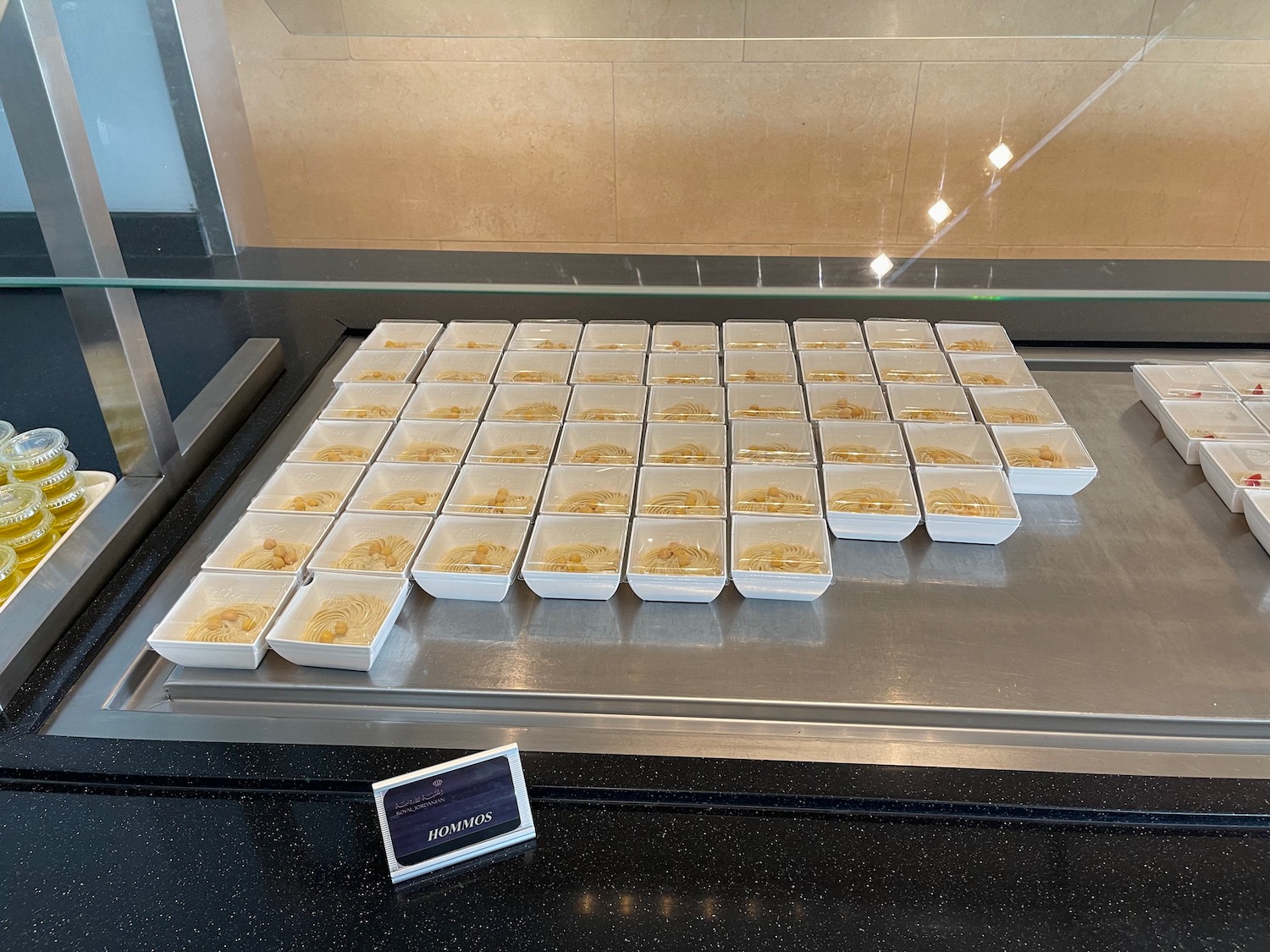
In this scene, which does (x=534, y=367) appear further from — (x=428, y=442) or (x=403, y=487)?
(x=403, y=487)

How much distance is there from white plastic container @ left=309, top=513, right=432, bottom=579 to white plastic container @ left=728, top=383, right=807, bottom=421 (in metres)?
0.53

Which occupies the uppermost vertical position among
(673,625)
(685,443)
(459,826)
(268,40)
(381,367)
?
(268,40)

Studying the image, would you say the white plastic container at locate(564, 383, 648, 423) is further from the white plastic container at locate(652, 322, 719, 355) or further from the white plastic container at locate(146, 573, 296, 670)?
the white plastic container at locate(146, 573, 296, 670)

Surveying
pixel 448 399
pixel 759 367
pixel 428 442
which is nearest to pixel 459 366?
pixel 448 399

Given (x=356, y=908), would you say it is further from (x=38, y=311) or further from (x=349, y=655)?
(x=38, y=311)

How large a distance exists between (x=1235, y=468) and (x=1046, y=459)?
0.28 meters

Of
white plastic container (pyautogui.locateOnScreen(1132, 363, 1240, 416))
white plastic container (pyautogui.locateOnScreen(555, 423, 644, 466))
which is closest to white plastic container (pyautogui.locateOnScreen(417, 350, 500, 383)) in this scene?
white plastic container (pyautogui.locateOnScreen(555, 423, 644, 466))

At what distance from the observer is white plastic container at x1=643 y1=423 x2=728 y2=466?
4.07 feet

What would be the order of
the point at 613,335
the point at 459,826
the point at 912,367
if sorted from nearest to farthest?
the point at 459,826 < the point at 912,367 < the point at 613,335

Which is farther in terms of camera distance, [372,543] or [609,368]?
[609,368]

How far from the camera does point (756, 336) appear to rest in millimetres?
1543

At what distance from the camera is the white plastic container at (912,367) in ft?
4.63

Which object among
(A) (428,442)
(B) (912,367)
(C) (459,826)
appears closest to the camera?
(C) (459,826)

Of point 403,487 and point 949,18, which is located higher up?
point 949,18
